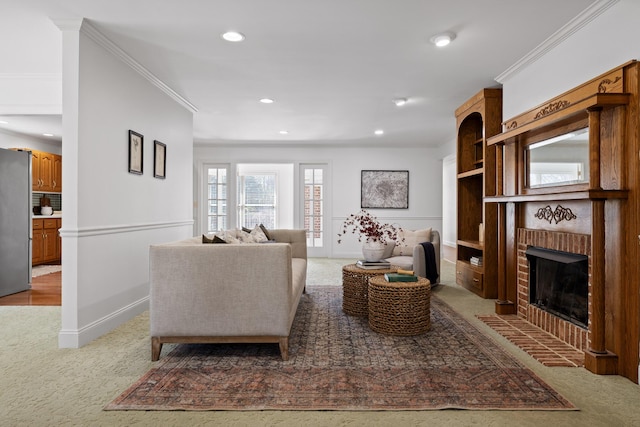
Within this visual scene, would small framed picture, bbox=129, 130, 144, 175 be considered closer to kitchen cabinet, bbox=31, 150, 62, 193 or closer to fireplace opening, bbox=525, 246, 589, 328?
fireplace opening, bbox=525, 246, 589, 328

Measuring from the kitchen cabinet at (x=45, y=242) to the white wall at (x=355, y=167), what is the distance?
280 cm

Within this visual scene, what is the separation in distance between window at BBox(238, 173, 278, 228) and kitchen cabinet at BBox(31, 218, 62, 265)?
3.72 metres

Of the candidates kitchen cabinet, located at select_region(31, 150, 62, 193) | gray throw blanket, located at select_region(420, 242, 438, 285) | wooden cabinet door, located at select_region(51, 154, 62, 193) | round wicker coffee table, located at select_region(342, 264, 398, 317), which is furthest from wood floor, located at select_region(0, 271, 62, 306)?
gray throw blanket, located at select_region(420, 242, 438, 285)

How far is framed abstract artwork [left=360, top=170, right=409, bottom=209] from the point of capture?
823 centimetres

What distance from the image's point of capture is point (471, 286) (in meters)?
4.75

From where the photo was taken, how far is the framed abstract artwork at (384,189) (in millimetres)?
8227

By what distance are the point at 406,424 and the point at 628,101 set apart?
88.1 inches

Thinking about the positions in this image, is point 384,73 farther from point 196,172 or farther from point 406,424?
point 196,172

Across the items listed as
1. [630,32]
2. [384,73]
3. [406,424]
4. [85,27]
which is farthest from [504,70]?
[85,27]

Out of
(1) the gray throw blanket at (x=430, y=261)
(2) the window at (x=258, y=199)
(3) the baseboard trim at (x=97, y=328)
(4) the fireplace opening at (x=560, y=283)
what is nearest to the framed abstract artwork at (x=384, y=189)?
(2) the window at (x=258, y=199)

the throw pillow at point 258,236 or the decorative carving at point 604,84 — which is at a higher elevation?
the decorative carving at point 604,84

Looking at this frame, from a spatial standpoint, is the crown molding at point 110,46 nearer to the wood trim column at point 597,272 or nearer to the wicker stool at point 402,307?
the wicker stool at point 402,307

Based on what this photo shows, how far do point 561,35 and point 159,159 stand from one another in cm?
391

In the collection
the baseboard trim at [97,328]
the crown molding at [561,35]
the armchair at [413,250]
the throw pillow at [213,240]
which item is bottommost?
the baseboard trim at [97,328]
